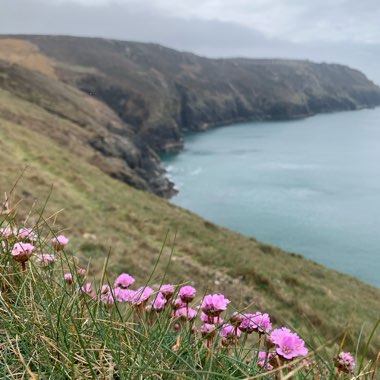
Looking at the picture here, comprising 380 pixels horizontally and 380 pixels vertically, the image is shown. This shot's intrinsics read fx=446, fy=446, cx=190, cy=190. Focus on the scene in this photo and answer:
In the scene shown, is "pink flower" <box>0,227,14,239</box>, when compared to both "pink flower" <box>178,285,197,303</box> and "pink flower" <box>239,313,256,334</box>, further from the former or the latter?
"pink flower" <box>239,313,256,334</box>

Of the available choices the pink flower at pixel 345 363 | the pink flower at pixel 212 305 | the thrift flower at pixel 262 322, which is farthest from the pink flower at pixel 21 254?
the pink flower at pixel 345 363

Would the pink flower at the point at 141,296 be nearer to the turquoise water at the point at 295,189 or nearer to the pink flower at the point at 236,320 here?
the pink flower at the point at 236,320

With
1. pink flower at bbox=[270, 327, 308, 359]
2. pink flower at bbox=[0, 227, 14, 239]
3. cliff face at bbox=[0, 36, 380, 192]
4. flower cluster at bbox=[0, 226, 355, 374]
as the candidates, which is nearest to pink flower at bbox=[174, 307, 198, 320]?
flower cluster at bbox=[0, 226, 355, 374]

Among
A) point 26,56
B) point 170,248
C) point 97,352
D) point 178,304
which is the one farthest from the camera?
point 26,56

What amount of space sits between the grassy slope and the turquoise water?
1746 centimetres

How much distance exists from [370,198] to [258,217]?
19.6m

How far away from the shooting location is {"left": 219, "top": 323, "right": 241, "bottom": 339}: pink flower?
2.25 metres

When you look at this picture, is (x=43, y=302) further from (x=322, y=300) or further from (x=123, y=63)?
(x=123, y=63)

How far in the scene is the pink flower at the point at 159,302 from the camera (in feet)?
8.05

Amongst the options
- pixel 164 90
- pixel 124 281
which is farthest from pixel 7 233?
pixel 164 90

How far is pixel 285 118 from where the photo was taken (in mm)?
162375

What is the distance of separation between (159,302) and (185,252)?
15.2 metres

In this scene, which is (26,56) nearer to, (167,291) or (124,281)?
(124,281)

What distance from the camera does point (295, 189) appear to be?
6238cm
